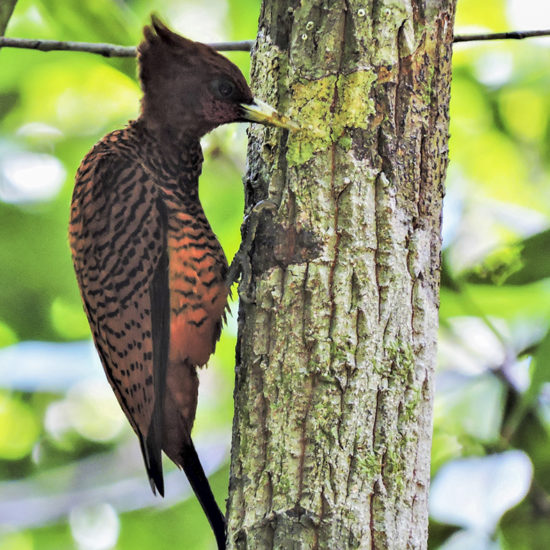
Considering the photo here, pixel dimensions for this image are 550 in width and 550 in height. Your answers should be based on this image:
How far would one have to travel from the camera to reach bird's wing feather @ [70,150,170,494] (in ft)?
7.10

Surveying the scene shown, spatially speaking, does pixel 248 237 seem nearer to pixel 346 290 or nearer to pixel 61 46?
pixel 346 290

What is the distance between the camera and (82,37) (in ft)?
9.18

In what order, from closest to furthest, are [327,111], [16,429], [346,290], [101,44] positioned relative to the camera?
[346,290]
[327,111]
[101,44]
[16,429]

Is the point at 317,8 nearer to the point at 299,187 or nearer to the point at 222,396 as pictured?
the point at 299,187

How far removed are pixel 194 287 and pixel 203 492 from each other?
59 centimetres

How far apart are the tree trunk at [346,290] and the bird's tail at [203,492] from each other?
0.47 m

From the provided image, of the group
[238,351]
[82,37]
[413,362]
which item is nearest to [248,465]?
[238,351]

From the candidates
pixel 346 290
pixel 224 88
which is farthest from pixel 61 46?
pixel 346 290

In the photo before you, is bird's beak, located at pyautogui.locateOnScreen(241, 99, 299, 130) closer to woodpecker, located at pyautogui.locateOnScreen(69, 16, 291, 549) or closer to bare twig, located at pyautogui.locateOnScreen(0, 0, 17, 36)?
woodpecker, located at pyautogui.locateOnScreen(69, 16, 291, 549)

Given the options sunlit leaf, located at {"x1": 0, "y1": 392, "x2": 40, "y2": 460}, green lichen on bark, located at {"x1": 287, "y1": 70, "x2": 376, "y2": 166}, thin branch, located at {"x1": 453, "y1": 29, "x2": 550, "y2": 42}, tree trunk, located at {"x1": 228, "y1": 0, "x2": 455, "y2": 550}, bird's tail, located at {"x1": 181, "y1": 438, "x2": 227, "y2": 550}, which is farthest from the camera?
sunlit leaf, located at {"x1": 0, "y1": 392, "x2": 40, "y2": 460}

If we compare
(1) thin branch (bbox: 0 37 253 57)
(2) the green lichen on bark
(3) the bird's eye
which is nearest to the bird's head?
(3) the bird's eye

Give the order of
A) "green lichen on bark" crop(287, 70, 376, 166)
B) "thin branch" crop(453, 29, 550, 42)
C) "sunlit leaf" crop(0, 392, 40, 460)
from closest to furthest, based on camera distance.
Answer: "green lichen on bark" crop(287, 70, 376, 166), "thin branch" crop(453, 29, 550, 42), "sunlit leaf" crop(0, 392, 40, 460)

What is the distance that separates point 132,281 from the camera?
2180 millimetres

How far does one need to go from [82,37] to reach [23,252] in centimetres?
98
